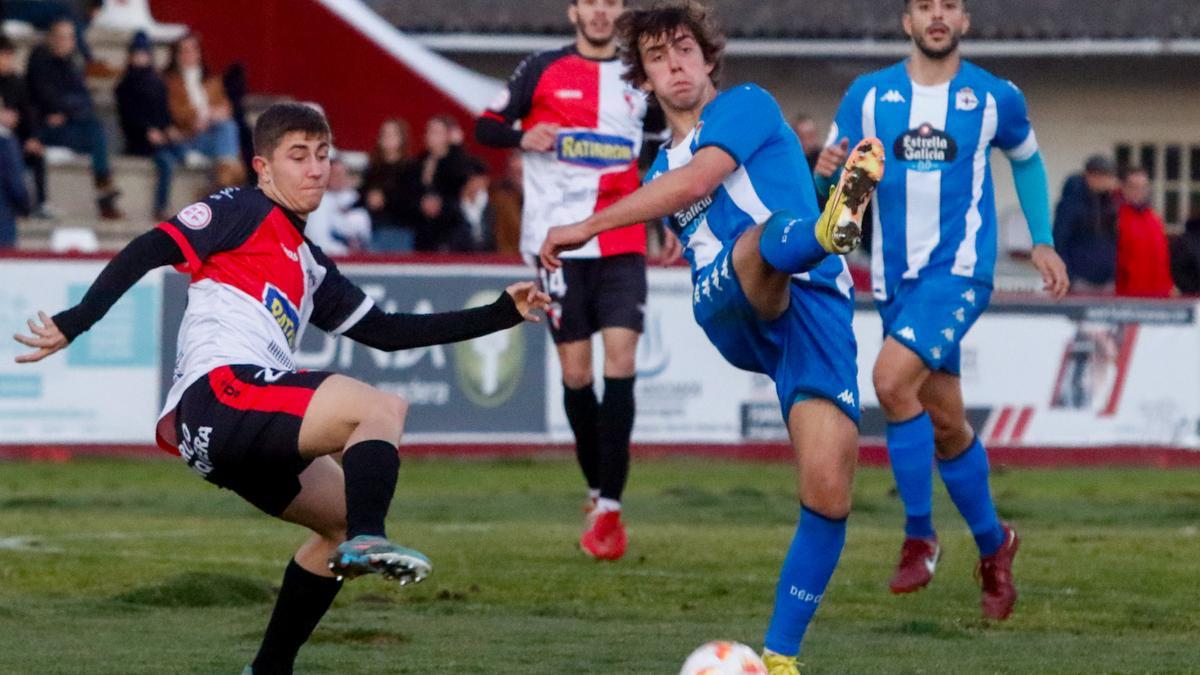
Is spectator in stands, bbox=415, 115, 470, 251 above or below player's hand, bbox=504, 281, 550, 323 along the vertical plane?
below

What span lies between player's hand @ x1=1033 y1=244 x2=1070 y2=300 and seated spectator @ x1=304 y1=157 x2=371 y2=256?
32.1 feet

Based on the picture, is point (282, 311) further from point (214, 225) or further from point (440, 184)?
point (440, 184)

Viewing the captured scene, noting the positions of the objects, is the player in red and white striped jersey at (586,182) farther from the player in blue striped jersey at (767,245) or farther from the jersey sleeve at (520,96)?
the player in blue striped jersey at (767,245)

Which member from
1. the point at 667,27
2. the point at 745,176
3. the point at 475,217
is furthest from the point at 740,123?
the point at 475,217

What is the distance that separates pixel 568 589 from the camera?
9531 mm

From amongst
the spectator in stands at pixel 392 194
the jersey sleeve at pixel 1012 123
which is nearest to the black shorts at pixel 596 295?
the jersey sleeve at pixel 1012 123

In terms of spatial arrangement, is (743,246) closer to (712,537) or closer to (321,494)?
(321,494)

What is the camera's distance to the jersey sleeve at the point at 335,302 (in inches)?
288

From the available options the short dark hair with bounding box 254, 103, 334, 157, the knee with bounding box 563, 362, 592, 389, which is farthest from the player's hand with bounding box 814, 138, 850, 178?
the knee with bounding box 563, 362, 592, 389

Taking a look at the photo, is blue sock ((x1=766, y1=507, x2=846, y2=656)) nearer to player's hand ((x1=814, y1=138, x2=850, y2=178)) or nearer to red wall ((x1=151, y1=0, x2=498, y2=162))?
player's hand ((x1=814, y1=138, x2=850, y2=178))

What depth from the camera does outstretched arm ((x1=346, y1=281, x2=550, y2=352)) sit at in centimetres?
718

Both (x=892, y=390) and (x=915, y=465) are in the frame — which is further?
(x=915, y=465)

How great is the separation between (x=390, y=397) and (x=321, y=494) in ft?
1.66

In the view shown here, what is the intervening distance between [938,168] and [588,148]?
232 centimetres
